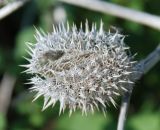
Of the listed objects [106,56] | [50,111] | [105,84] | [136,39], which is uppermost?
[136,39]

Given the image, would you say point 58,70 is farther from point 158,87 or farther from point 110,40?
point 158,87

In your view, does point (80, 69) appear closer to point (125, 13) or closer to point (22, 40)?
point (125, 13)

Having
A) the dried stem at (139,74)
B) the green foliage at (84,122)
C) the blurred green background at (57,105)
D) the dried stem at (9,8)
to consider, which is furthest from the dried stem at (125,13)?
the green foliage at (84,122)

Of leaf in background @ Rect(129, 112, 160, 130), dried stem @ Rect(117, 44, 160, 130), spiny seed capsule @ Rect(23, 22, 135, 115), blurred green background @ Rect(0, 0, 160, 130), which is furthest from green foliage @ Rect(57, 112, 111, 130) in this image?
spiny seed capsule @ Rect(23, 22, 135, 115)

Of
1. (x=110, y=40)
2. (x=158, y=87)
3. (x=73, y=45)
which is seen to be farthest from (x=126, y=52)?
(x=158, y=87)

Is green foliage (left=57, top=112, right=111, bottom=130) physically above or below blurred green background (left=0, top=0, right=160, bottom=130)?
below

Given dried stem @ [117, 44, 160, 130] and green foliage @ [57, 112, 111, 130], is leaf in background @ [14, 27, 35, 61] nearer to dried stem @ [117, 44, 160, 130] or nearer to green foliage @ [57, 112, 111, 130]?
green foliage @ [57, 112, 111, 130]
